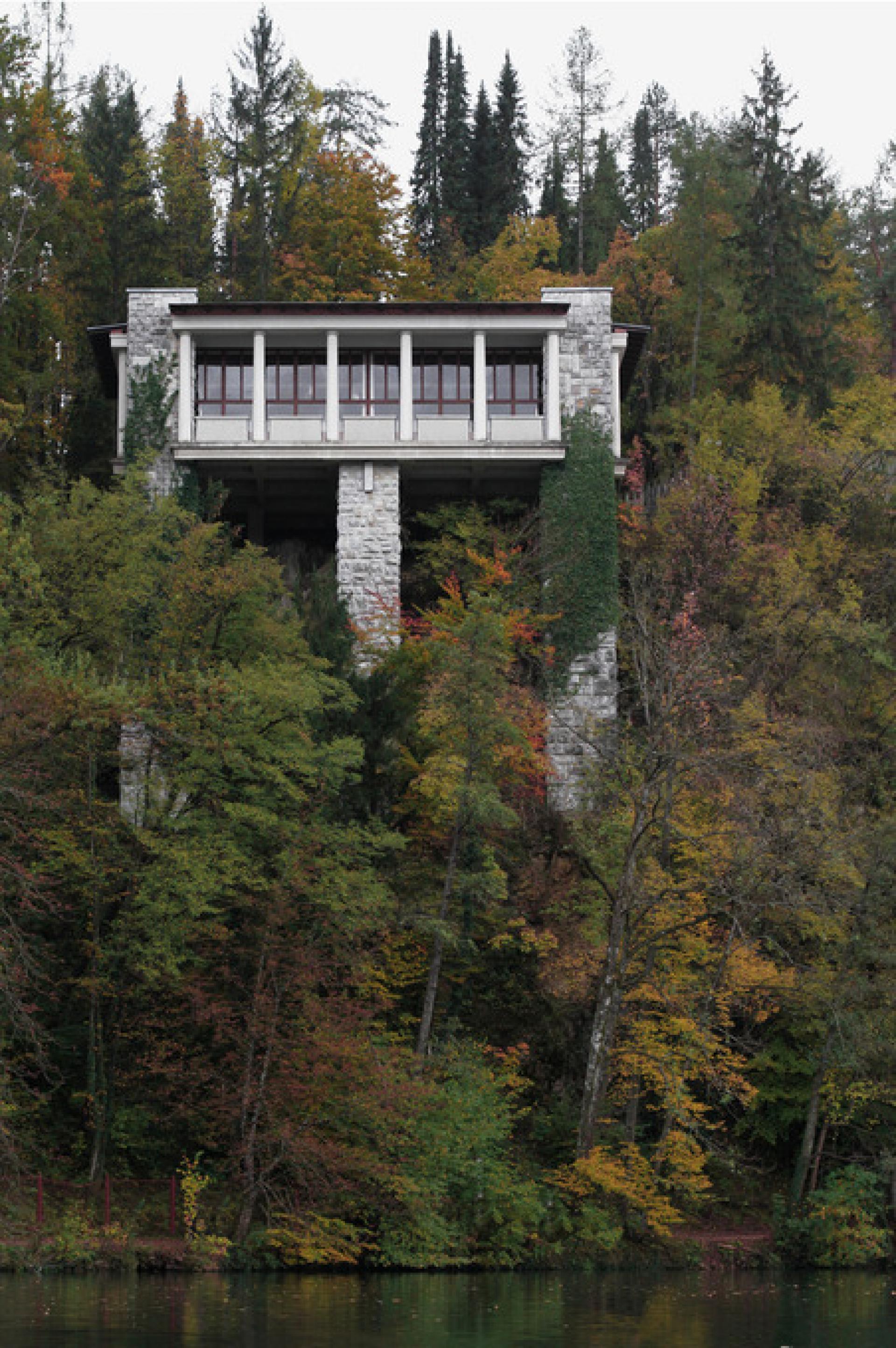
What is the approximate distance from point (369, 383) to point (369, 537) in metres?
4.85

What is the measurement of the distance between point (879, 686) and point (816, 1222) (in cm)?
1452

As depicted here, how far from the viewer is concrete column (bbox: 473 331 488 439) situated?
4756cm

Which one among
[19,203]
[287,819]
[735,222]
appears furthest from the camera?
[735,222]

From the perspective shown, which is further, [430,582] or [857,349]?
[857,349]

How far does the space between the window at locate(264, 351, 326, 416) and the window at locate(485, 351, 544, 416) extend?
4.72m

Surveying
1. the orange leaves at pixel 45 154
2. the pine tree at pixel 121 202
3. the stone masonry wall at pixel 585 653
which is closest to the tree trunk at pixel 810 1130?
the stone masonry wall at pixel 585 653

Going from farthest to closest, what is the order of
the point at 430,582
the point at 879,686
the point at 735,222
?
the point at 735,222 → the point at 430,582 → the point at 879,686

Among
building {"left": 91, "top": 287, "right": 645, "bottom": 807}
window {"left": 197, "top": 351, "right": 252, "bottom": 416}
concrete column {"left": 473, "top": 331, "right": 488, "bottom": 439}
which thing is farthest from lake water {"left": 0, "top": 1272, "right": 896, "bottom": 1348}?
window {"left": 197, "top": 351, "right": 252, "bottom": 416}

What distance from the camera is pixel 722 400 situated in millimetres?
54250

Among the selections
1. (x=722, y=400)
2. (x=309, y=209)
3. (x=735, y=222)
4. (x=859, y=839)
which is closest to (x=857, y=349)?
(x=735, y=222)

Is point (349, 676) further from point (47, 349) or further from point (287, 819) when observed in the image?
point (47, 349)

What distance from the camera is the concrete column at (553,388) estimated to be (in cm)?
4753

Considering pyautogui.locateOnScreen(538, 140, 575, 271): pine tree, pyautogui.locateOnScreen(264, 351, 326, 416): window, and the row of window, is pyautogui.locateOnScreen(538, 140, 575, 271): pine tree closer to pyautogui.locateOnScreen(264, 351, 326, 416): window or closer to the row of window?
the row of window

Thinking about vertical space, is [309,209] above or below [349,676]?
above
